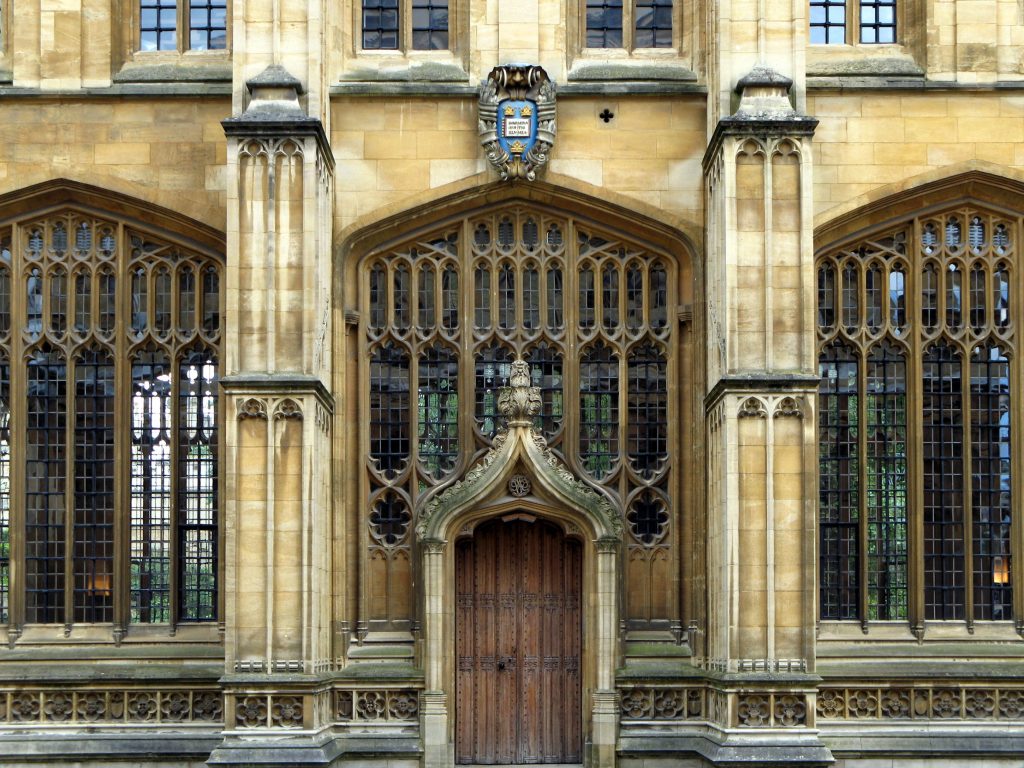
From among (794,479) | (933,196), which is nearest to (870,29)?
(933,196)

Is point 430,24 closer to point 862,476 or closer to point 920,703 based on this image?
point 862,476

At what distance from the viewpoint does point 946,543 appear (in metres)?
21.7

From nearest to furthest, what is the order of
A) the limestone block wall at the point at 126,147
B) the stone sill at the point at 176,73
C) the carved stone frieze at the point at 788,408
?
the carved stone frieze at the point at 788,408 → the limestone block wall at the point at 126,147 → the stone sill at the point at 176,73

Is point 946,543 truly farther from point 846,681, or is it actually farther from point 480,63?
point 480,63

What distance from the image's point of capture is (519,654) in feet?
70.0

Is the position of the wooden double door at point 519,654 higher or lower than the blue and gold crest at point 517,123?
lower

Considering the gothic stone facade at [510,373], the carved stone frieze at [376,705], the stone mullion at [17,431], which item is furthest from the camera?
the stone mullion at [17,431]

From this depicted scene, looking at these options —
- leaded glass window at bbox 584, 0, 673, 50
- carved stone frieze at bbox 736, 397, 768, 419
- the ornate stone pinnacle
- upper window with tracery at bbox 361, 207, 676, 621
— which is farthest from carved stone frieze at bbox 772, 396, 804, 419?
leaded glass window at bbox 584, 0, 673, 50

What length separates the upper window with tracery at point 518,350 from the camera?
21.6 metres

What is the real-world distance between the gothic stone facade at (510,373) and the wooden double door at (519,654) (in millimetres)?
39

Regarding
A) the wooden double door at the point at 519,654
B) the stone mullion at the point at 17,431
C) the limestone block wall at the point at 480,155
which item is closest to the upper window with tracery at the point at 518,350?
the limestone block wall at the point at 480,155

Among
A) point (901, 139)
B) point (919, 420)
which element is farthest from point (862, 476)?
point (901, 139)

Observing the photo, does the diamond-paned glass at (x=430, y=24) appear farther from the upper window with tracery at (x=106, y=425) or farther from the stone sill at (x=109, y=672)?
the stone sill at (x=109, y=672)

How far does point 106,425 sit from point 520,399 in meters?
5.14
